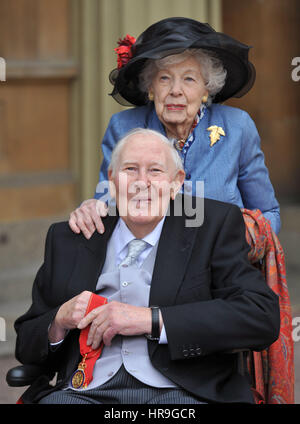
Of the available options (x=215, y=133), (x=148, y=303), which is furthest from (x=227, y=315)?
(x=215, y=133)

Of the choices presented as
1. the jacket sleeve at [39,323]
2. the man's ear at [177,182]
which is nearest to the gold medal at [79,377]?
the jacket sleeve at [39,323]

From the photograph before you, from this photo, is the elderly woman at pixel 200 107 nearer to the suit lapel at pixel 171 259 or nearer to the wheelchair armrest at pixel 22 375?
the suit lapel at pixel 171 259

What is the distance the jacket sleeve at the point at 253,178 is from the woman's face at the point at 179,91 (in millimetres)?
239

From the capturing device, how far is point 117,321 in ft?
7.15

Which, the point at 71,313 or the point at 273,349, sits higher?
the point at 71,313

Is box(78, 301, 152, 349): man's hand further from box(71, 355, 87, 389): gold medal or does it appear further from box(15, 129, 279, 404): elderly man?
box(71, 355, 87, 389): gold medal

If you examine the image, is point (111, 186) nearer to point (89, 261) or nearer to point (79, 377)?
point (89, 261)

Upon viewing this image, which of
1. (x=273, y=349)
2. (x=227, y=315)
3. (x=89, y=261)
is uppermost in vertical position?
(x=89, y=261)

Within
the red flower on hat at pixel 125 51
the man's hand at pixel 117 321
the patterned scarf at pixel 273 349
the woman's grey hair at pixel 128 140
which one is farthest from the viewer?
the red flower on hat at pixel 125 51

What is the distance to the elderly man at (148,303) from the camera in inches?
86.7

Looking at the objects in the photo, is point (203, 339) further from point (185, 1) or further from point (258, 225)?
point (185, 1)

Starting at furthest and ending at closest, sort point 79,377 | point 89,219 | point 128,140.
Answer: point 89,219, point 128,140, point 79,377

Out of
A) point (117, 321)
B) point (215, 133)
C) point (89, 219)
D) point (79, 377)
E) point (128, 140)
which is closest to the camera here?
point (117, 321)

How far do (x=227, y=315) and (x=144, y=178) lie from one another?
0.55 meters
